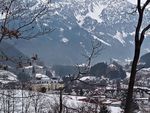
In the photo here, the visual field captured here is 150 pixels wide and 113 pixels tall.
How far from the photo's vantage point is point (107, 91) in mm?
8469

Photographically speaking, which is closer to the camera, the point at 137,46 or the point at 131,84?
the point at 131,84

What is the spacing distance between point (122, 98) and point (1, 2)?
2704 mm

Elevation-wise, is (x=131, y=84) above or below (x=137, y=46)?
below

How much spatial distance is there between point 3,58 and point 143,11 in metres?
2.42

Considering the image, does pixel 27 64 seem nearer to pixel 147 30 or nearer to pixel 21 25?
pixel 21 25

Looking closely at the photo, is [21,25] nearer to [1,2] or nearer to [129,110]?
[1,2]

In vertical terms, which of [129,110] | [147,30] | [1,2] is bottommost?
[129,110]

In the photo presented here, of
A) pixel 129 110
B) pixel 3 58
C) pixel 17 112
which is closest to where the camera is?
pixel 129 110

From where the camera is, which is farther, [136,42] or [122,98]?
[122,98]

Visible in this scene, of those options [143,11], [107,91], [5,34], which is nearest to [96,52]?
[107,91]

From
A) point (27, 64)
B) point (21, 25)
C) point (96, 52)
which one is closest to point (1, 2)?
point (21, 25)

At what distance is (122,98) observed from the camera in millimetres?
8508

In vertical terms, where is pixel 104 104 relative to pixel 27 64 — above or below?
below

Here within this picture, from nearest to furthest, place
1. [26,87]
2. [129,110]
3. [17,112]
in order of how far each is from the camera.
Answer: [129,110] < [26,87] < [17,112]
